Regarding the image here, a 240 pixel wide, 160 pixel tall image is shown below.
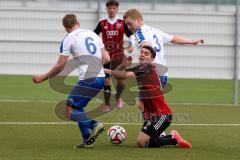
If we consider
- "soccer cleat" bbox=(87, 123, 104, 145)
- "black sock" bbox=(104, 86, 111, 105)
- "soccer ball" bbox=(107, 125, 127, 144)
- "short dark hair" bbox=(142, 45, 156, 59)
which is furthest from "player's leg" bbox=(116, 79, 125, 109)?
"soccer cleat" bbox=(87, 123, 104, 145)

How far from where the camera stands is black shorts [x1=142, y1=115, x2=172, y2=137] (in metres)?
11.4

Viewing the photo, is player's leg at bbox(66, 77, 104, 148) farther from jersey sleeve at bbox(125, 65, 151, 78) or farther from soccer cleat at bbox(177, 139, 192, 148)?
soccer cleat at bbox(177, 139, 192, 148)

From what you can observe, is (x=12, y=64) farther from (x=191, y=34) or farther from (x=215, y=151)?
(x=215, y=151)

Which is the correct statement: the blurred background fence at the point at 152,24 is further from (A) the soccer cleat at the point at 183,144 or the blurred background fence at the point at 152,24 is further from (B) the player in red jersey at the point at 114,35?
(A) the soccer cleat at the point at 183,144

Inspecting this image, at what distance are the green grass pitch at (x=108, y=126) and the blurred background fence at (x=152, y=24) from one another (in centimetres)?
166

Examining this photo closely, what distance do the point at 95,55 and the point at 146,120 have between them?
1260 mm

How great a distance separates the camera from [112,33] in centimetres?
1683

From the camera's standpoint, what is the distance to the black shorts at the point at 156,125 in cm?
1142

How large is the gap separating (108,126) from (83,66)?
9.54ft

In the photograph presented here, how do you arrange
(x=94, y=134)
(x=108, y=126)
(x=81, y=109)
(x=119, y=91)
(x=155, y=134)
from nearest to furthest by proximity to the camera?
1. (x=94, y=134)
2. (x=81, y=109)
3. (x=155, y=134)
4. (x=108, y=126)
5. (x=119, y=91)

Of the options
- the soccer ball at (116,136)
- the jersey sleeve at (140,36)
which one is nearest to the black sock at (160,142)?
the soccer ball at (116,136)

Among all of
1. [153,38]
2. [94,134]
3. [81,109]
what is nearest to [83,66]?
[81,109]

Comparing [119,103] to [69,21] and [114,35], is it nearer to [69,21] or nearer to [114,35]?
[114,35]

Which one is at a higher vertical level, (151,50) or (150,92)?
(151,50)
